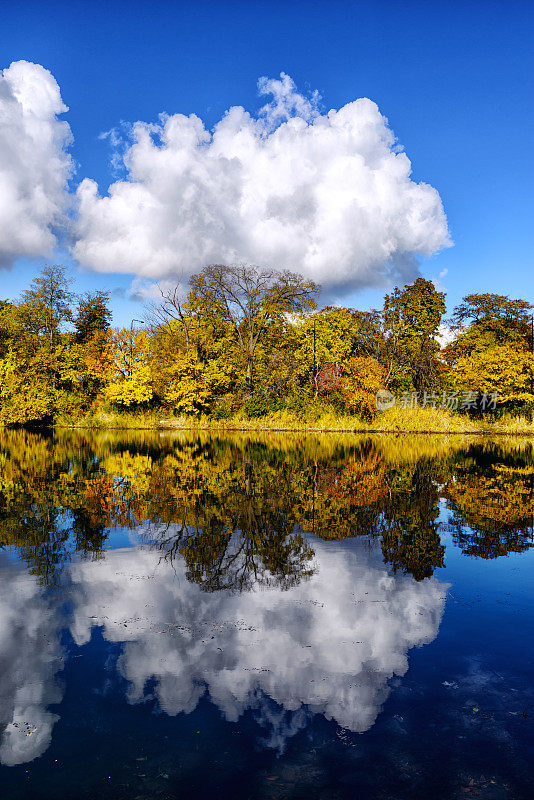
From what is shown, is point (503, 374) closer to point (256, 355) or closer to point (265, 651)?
point (256, 355)

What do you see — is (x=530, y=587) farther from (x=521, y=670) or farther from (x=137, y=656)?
(x=137, y=656)

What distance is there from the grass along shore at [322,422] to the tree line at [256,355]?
952mm

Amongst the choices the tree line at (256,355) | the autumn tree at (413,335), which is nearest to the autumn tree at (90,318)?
the tree line at (256,355)

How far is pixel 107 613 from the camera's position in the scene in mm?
6469

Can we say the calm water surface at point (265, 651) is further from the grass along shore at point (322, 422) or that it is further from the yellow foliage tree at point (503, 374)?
the yellow foliage tree at point (503, 374)

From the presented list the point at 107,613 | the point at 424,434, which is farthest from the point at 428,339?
the point at 107,613

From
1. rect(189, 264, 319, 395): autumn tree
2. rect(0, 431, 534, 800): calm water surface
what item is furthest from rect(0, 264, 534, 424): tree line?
rect(0, 431, 534, 800): calm water surface

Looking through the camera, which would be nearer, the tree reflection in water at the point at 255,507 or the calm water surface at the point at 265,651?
the calm water surface at the point at 265,651

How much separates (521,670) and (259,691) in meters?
2.72

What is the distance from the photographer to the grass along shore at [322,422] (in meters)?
42.2

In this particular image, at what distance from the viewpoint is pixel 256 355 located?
4784 cm

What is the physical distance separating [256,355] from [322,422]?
949 centimetres

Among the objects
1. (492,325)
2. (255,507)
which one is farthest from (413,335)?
(255,507)

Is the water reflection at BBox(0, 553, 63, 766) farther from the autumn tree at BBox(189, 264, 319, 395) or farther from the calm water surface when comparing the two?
the autumn tree at BBox(189, 264, 319, 395)
